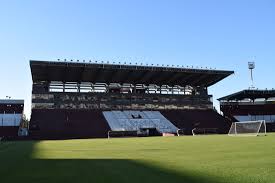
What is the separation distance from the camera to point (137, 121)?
242 feet

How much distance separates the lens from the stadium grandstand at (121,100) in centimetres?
6812

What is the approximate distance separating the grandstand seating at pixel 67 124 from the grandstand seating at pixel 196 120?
50.7 feet

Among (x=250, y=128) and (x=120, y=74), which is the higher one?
(x=120, y=74)

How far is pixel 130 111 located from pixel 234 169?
72.8 metres

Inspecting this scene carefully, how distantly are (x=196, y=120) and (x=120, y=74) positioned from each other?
1930 centimetres

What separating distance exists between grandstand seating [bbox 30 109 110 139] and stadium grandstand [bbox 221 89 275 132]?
109 feet

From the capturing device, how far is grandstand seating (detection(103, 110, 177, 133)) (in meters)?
68.9

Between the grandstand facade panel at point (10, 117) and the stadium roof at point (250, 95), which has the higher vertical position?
the stadium roof at point (250, 95)

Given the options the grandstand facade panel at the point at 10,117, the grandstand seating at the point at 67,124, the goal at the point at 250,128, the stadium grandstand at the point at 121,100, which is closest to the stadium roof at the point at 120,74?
the stadium grandstand at the point at 121,100

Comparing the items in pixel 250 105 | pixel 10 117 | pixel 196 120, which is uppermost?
pixel 250 105

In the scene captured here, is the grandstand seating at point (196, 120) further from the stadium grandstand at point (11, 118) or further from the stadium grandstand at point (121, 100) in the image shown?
the stadium grandstand at point (11, 118)

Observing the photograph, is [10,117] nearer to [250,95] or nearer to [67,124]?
[67,124]

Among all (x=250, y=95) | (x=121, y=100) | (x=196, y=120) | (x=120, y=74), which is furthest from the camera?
(x=250, y=95)

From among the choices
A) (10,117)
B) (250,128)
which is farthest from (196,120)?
(10,117)
